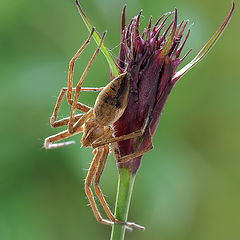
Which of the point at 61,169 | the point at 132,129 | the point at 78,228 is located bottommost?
the point at 78,228

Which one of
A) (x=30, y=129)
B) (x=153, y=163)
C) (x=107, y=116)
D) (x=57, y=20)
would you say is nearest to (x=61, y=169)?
(x=30, y=129)

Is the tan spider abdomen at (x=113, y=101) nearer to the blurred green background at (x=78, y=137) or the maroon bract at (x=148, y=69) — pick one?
the maroon bract at (x=148, y=69)

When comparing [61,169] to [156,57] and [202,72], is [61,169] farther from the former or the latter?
[156,57]

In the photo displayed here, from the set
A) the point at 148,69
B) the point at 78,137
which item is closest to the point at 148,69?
the point at 148,69

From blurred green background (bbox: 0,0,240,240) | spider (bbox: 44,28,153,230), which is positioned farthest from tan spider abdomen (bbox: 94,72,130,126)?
blurred green background (bbox: 0,0,240,240)

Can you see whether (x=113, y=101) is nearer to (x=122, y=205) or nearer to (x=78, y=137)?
(x=122, y=205)

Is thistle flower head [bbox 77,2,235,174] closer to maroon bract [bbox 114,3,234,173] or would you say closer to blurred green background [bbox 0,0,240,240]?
maroon bract [bbox 114,3,234,173]
